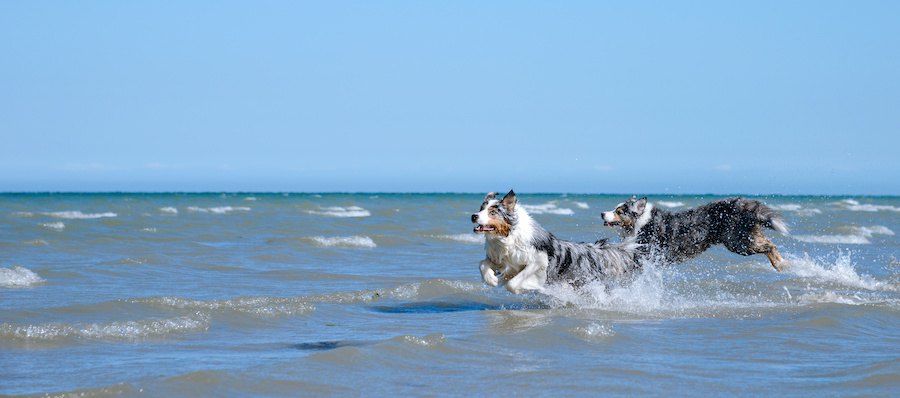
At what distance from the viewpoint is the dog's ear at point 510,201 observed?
28.3 ft

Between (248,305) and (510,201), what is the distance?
2.40 m

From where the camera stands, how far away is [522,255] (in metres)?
8.84

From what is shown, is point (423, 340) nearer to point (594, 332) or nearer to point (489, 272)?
point (594, 332)

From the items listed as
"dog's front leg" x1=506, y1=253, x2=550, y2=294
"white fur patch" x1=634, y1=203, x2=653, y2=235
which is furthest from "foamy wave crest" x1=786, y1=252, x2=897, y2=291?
"dog's front leg" x1=506, y1=253, x2=550, y2=294

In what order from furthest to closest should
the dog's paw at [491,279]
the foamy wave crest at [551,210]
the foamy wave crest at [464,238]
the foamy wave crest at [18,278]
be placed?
the foamy wave crest at [551,210] → the foamy wave crest at [464,238] → the foamy wave crest at [18,278] → the dog's paw at [491,279]

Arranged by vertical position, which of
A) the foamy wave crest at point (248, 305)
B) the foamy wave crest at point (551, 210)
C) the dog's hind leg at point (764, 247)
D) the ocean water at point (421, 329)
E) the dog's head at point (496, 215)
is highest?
the dog's head at point (496, 215)

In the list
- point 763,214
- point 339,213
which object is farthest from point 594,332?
point 339,213

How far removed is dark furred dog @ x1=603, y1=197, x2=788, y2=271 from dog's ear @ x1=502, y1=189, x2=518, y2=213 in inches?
75.5

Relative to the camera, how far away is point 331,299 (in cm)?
909

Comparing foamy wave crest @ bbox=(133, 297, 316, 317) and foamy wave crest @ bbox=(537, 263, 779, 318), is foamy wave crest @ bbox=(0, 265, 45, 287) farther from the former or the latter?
foamy wave crest @ bbox=(537, 263, 779, 318)

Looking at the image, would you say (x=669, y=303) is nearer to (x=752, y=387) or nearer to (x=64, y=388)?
(x=752, y=387)

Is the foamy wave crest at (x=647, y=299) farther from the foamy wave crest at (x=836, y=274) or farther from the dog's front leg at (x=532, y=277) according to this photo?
the foamy wave crest at (x=836, y=274)

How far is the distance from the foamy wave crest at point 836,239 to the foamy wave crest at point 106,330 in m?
14.5

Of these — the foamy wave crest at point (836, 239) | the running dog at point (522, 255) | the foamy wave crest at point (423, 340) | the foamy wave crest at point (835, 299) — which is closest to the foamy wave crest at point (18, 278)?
the running dog at point (522, 255)
